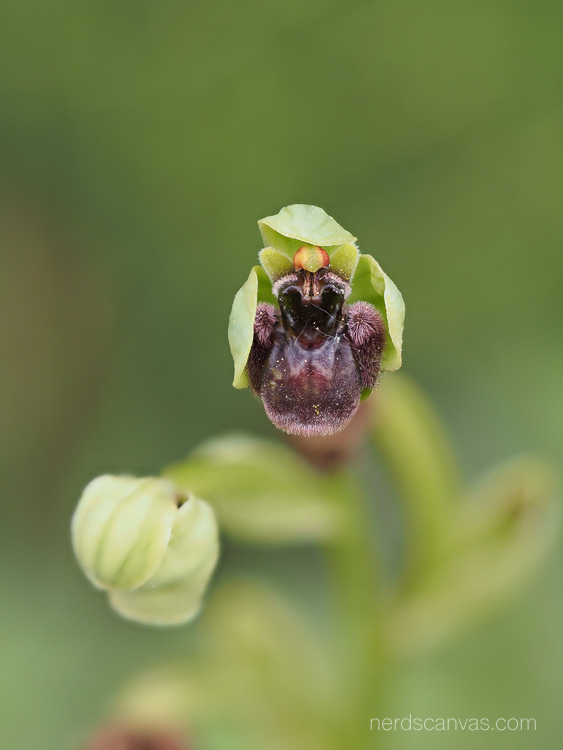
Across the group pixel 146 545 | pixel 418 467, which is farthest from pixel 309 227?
pixel 418 467

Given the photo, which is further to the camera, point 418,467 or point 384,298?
point 418,467

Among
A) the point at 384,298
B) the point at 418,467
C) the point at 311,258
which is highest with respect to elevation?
the point at 418,467

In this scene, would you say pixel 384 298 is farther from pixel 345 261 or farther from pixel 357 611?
pixel 357 611

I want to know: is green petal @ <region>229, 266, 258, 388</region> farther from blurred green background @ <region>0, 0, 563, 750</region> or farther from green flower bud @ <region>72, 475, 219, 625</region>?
blurred green background @ <region>0, 0, 563, 750</region>

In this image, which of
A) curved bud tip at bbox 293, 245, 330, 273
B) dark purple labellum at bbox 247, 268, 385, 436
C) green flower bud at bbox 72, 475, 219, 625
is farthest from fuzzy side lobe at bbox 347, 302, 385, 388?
green flower bud at bbox 72, 475, 219, 625

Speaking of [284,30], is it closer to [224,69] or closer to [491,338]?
[224,69]

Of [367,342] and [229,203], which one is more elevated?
[229,203]

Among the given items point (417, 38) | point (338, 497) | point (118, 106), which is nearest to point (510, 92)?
point (417, 38)
